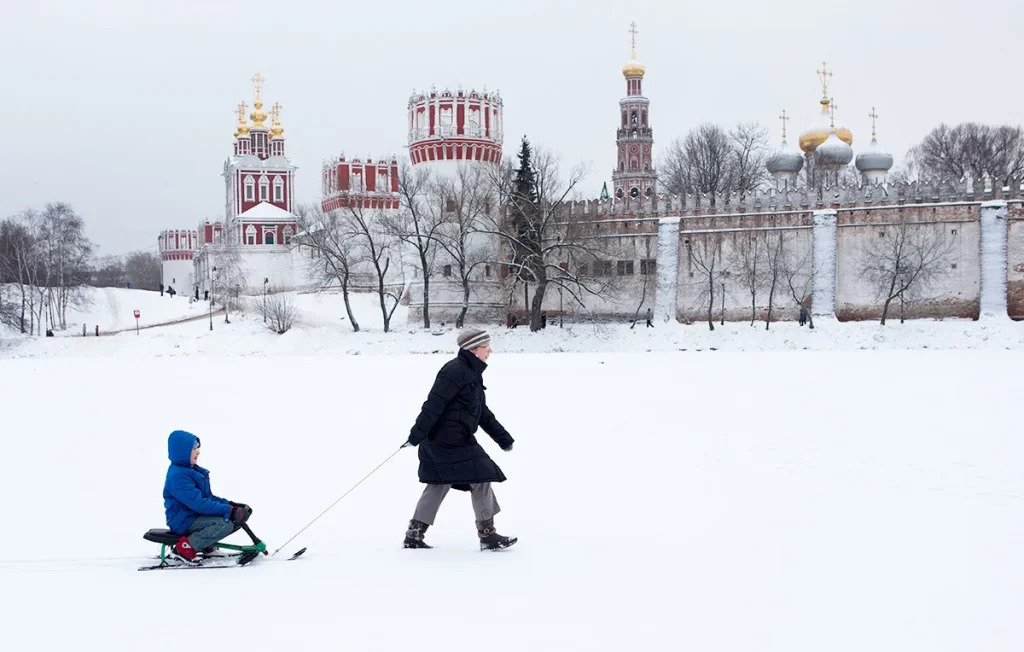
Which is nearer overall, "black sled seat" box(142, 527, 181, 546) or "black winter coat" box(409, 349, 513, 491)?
"black sled seat" box(142, 527, 181, 546)

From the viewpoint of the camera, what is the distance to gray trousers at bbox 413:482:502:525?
6836mm

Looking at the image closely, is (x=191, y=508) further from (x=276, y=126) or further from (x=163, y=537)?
(x=276, y=126)

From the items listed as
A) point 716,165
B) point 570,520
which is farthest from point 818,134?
point 570,520

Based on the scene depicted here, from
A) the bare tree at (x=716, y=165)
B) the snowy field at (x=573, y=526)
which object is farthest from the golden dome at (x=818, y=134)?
the snowy field at (x=573, y=526)

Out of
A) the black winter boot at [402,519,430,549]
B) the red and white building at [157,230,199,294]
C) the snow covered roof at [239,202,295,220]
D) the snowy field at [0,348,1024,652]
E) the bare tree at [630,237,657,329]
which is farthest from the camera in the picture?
the red and white building at [157,230,199,294]

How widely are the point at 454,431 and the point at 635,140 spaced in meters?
61.2

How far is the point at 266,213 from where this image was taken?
59844 mm

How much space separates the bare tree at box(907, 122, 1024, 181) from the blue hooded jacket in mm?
49733

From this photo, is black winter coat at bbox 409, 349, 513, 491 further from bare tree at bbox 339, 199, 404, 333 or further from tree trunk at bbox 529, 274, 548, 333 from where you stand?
bare tree at bbox 339, 199, 404, 333

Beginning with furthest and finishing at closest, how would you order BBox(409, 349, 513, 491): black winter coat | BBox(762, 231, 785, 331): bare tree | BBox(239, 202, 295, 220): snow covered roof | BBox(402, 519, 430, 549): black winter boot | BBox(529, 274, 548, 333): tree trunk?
1. BBox(239, 202, 295, 220): snow covered roof
2. BBox(529, 274, 548, 333): tree trunk
3. BBox(762, 231, 785, 331): bare tree
4. BBox(402, 519, 430, 549): black winter boot
5. BBox(409, 349, 513, 491): black winter coat

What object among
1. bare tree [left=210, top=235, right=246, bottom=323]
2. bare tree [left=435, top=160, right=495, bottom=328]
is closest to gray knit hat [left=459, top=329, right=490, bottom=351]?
bare tree [left=435, top=160, right=495, bottom=328]

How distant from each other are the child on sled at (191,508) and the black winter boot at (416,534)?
1029 mm

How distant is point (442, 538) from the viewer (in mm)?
7402

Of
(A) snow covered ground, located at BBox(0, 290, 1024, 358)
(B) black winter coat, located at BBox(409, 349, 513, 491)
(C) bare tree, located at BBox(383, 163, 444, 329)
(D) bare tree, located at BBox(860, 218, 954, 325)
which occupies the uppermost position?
(C) bare tree, located at BBox(383, 163, 444, 329)
